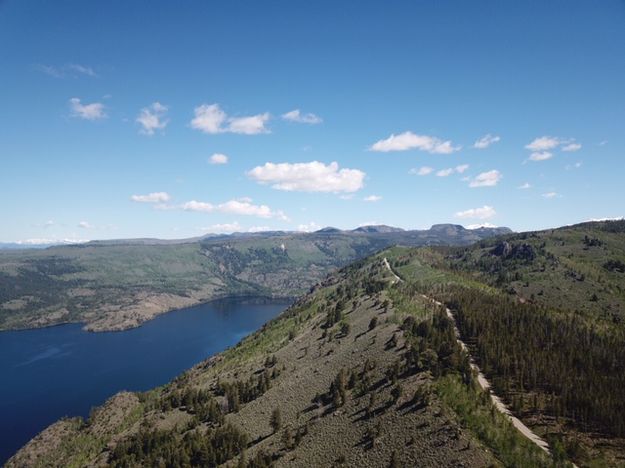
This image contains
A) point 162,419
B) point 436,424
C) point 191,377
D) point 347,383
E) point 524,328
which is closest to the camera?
point 436,424

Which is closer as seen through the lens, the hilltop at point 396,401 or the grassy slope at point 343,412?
the grassy slope at point 343,412

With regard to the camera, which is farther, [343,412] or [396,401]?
[343,412]

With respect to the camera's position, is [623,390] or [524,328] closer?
[623,390]

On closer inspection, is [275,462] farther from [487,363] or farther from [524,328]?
[524,328]

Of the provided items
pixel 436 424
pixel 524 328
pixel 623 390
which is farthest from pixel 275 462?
pixel 524 328

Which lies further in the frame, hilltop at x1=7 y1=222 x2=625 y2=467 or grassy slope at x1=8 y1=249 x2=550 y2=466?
hilltop at x1=7 y1=222 x2=625 y2=467

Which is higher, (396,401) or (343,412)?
(396,401)

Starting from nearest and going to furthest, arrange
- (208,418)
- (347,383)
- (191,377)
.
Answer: (347,383), (208,418), (191,377)

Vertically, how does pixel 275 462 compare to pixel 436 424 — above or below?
below
